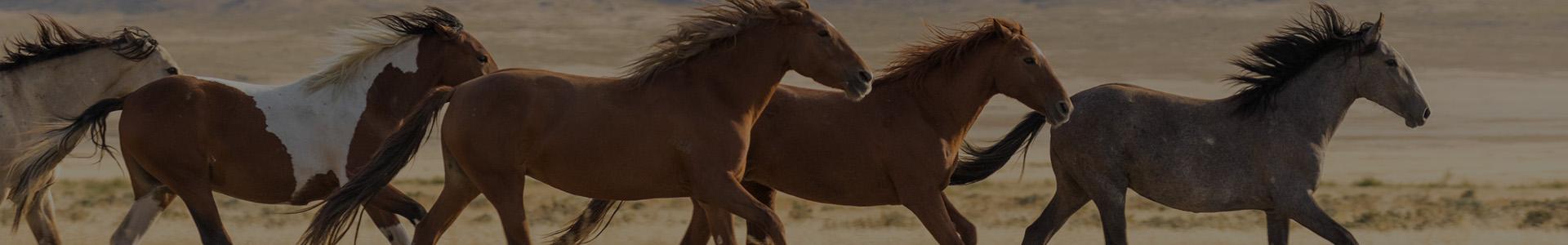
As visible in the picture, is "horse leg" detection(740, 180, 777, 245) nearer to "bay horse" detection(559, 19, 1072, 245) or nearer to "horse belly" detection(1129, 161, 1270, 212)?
"bay horse" detection(559, 19, 1072, 245)

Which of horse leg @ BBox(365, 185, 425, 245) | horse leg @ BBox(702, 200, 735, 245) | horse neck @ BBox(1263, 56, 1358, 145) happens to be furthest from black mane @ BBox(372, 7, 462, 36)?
horse neck @ BBox(1263, 56, 1358, 145)

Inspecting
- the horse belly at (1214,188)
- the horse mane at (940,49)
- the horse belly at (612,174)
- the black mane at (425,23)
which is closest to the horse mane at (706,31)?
the horse belly at (612,174)

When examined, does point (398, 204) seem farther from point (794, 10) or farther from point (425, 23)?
point (794, 10)

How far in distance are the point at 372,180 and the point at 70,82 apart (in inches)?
128

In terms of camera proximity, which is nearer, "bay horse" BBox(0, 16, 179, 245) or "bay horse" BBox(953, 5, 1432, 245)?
"bay horse" BBox(953, 5, 1432, 245)

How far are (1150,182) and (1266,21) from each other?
61.4 meters

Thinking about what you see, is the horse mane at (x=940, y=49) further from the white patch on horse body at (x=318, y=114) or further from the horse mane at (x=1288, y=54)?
the white patch on horse body at (x=318, y=114)

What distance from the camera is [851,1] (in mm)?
78875

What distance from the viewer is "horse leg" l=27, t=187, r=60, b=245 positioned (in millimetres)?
9836

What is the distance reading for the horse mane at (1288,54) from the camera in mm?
8828

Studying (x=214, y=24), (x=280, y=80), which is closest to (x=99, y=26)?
(x=214, y=24)

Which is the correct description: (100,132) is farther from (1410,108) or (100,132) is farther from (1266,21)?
(1266,21)

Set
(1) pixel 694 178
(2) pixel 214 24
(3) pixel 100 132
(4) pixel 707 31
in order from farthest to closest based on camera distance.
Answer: (2) pixel 214 24 < (3) pixel 100 132 < (4) pixel 707 31 < (1) pixel 694 178

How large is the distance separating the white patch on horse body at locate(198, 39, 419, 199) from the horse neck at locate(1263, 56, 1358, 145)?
4.03m
